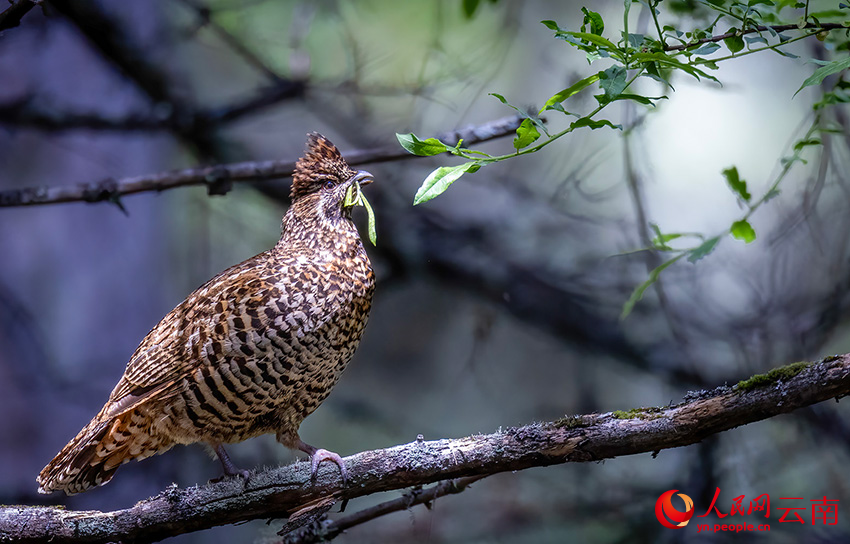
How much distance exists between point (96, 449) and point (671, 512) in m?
1.96

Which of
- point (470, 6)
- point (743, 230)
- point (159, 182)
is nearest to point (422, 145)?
point (743, 230)

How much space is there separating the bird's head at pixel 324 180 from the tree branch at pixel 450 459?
2.33 feet

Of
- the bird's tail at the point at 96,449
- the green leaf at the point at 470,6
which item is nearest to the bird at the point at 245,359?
the bird's tail at the point at 96,449

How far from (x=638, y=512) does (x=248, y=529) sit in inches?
58.8

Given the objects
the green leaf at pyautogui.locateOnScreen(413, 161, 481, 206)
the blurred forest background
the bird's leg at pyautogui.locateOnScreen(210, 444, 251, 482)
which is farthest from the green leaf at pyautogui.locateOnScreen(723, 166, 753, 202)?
the bird's leg at pyautogui.locateOnScreen(210, 444, 251, 482)

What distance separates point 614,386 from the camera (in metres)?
2.62

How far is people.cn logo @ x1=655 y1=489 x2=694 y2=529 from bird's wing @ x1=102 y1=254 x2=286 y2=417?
65.7 inches

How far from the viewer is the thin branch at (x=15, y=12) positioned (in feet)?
5.61

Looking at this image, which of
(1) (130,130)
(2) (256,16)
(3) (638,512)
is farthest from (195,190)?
(3) (638,512)

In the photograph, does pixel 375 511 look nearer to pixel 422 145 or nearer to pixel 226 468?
pixel 226 468

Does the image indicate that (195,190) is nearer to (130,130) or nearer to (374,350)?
(130,130)

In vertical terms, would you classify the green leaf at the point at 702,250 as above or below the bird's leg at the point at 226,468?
above

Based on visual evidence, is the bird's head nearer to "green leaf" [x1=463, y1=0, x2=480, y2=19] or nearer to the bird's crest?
the bird's crest

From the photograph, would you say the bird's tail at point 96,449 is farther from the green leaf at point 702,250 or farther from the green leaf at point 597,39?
the green leaf at point 702,250
